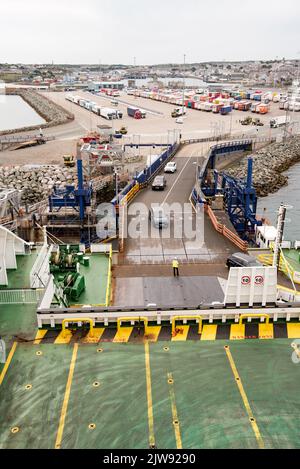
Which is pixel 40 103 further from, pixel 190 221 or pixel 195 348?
pixel 195 348

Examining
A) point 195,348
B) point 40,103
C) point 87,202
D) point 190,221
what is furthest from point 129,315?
point 40,103

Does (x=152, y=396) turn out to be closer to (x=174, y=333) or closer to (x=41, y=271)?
(x=174, y=333)

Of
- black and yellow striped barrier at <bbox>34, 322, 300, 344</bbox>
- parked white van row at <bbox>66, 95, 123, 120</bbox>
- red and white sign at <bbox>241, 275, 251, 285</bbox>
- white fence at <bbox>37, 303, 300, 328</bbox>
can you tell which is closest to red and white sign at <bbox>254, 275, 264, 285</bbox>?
red and white sign at <bbox>241, 275, 251, 285</bbox>

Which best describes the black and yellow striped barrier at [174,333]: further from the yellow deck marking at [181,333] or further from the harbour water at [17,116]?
the harbour water at [17,116]

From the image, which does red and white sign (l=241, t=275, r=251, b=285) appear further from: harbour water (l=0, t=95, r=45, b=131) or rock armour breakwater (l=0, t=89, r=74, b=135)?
harbour water (l=0, t=95, r=45, b=131)

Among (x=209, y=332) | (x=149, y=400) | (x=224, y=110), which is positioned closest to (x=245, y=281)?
(x=209, y=332)

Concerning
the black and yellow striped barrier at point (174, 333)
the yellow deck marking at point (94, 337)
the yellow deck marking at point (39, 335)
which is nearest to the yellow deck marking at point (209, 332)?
the black and yellow striped barrier at point (174, 333)
